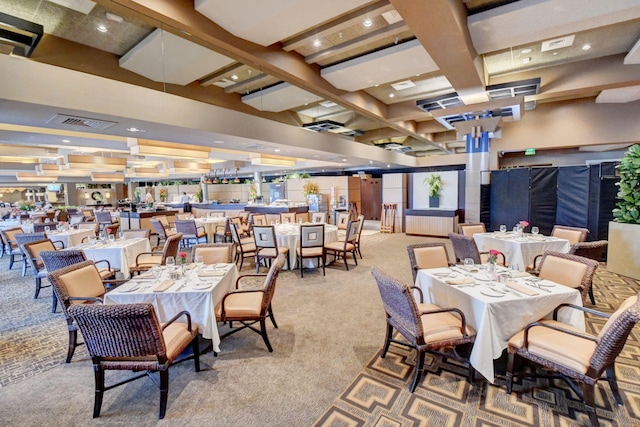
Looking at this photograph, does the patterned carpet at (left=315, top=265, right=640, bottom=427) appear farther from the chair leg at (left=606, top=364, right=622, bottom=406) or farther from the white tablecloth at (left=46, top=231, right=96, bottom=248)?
the white tablecloth at (left=46, top=231, right=96, bottom=248)

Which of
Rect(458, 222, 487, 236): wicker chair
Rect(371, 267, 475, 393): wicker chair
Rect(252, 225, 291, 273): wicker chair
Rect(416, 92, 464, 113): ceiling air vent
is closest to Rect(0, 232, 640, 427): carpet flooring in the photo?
Rect(371, 267, 475, 393): wicker chair

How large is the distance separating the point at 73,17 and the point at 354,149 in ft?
22.4

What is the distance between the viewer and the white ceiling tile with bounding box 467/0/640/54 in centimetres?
300

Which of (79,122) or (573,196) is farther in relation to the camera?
(573,196)

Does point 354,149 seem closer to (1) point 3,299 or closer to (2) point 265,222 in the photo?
(2) point 265,222

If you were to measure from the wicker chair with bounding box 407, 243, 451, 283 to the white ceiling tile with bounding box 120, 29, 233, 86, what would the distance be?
3.76m

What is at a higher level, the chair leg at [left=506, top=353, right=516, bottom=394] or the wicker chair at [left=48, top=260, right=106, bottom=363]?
the wicker chair at [left=48, top=260, right=106, bottom=363]

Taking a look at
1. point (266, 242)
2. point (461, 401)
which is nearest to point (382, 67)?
point (266, 242)

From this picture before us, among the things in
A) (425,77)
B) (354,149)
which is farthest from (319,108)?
(425,77)

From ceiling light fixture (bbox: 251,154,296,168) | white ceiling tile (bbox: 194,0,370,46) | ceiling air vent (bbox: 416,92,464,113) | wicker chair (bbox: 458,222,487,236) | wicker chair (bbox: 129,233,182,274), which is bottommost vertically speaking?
wicker chair (bbox: 129,233,182,274)

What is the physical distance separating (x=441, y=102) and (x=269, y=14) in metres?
3.72

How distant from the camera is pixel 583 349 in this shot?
2117mm

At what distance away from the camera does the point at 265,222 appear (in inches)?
320

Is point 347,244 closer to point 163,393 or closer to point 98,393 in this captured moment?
point 163,393
